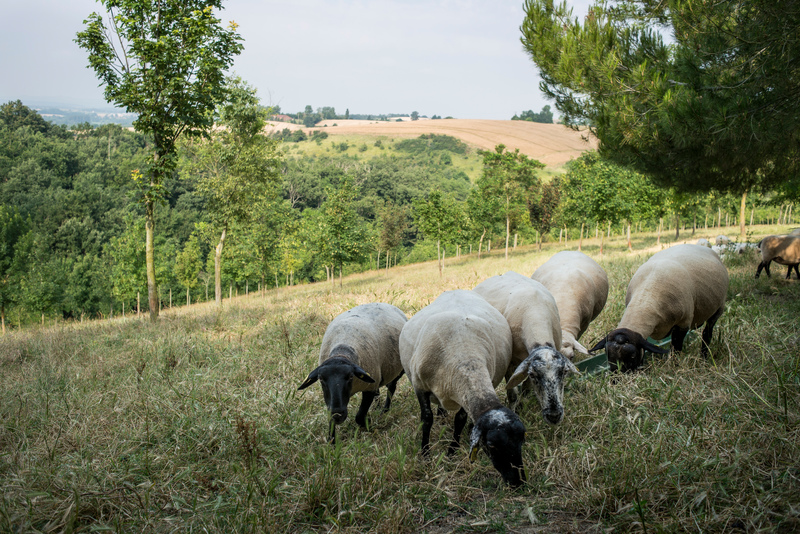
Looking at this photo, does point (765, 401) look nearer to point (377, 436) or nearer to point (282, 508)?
point (377, 436)

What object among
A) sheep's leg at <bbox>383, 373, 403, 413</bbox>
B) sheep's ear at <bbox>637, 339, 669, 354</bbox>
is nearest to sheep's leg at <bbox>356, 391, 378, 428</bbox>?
sheep's leg at <bbox>383, 373, 403, 413</bbox>

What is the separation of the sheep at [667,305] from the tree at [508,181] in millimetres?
31985

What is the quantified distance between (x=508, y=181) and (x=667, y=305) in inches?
1331

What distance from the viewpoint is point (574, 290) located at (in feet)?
24.7

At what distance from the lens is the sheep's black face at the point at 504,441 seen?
12.9 ft

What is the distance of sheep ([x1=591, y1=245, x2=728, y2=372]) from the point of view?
6.00 meters

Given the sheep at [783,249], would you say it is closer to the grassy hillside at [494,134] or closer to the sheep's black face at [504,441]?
the sheep's black face at [504,441]

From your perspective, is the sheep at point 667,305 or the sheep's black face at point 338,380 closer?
the sheep's black face at point 338,380

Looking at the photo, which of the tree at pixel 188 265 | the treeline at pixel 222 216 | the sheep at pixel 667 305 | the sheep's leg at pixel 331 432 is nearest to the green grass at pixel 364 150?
the treeline at pixel 222 216

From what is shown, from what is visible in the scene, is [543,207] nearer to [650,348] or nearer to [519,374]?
[650,348]

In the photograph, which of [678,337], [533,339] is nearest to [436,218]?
[678,337]

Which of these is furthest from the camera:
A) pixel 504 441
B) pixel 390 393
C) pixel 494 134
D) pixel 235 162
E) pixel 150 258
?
pixel 494 134

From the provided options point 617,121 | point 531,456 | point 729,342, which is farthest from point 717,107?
point 531,456

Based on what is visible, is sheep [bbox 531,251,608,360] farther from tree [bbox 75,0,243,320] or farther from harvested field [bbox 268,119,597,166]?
harvested field [bbox 268,119,597,166]
